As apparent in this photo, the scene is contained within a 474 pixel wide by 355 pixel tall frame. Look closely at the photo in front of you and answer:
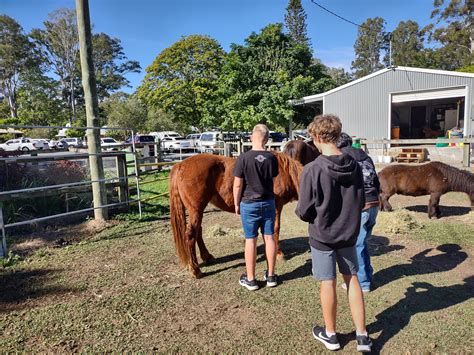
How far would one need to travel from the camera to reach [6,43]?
139ft

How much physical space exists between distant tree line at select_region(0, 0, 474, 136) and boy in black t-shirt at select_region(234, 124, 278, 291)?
1326 cm

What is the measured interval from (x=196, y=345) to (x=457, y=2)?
159ft

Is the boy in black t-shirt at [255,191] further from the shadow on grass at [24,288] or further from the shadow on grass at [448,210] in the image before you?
the shadow on grass at [448,210]

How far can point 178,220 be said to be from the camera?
3.91 m

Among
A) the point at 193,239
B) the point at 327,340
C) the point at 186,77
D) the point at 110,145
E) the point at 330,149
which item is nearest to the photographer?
the point at 330,149

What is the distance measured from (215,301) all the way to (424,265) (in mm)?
2568

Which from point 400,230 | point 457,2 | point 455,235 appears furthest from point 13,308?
point 457,2

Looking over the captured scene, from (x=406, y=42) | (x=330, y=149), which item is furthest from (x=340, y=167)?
(x=406, y=42)

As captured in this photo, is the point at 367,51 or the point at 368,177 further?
the point at 367,51

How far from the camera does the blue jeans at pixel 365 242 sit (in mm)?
3107

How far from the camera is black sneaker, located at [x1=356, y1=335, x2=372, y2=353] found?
233 cm

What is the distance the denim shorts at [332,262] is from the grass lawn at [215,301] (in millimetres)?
625

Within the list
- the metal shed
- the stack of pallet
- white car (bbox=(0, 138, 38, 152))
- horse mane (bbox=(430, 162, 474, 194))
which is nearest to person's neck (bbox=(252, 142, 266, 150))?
horse mane (bbox=(430, 162, 474, 194))

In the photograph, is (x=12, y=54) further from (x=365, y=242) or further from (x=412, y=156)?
(x=365, y=242)
